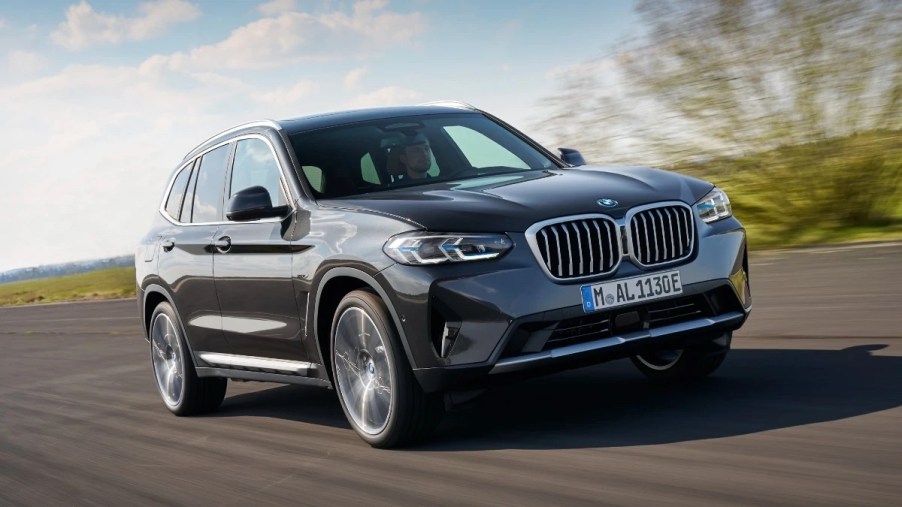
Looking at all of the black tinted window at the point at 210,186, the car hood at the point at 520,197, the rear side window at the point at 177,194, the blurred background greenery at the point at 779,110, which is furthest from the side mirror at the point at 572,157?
the blurred background greenery at the point at 779,110

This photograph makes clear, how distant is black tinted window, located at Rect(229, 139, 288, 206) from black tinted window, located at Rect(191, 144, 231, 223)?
19cm

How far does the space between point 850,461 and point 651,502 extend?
806 mm

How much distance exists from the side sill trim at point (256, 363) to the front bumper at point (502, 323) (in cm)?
115

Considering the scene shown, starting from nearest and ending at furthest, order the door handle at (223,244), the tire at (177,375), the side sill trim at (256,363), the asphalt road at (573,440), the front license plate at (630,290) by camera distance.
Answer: the asphalt road at (573,440)
the front license plate at (630,290)
the side sill trim at (256,363)
the door handle at (223,244)
the tire at (177,375)

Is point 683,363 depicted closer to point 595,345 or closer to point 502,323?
point 595,345

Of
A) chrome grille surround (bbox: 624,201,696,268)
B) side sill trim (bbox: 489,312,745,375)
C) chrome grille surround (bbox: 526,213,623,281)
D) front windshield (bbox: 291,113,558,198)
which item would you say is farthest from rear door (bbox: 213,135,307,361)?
chrome grille surround (bbox: 624,201,696,268)

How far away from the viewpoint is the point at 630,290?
5785 millimetres

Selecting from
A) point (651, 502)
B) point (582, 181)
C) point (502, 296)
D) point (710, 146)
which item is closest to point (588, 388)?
point (582, 181)

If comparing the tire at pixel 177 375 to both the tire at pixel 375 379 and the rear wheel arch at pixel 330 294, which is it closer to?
the rear wheel arch at pixel 330 294

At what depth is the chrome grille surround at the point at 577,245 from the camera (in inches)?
222

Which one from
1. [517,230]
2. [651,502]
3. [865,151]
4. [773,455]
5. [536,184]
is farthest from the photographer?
[865,151]

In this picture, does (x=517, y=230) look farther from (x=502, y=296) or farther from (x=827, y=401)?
(x=827, y=401)

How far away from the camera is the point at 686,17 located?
49.6 ft

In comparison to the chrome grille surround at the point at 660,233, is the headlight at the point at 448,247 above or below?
above
